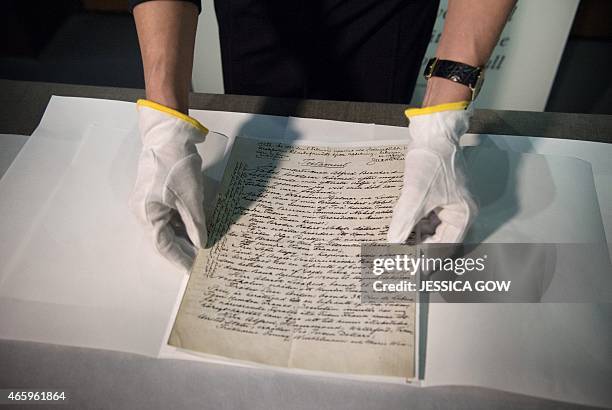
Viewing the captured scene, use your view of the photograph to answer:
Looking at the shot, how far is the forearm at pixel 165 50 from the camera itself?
2.03ft

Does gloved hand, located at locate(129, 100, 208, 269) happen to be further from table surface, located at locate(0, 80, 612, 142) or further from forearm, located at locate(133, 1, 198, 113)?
table surface, located at locate(0, 80, 612, 142)

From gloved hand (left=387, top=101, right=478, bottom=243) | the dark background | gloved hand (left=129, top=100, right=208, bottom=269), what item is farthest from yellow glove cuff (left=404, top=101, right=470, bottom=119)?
the dark background

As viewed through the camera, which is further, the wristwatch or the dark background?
the dark background

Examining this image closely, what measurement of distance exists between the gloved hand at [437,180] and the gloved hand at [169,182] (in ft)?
0.80

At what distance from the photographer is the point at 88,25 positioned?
1.85 m

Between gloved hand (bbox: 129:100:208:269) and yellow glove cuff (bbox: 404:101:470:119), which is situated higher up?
yellow glove cuff (bbox: 404:101:470:119)

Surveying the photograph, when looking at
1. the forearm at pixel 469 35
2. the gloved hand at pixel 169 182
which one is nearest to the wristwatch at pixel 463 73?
the forearm at pixel 469 35

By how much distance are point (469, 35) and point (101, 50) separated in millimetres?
1554

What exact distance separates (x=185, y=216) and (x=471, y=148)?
440mm

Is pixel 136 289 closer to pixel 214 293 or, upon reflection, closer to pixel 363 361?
pixel 214 293

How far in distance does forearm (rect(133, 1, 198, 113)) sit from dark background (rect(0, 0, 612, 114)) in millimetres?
1115

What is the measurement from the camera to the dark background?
1628mm

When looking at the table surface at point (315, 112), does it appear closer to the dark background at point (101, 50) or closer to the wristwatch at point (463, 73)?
the wristwatch at point (463, 73)

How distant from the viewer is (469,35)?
0.63m
